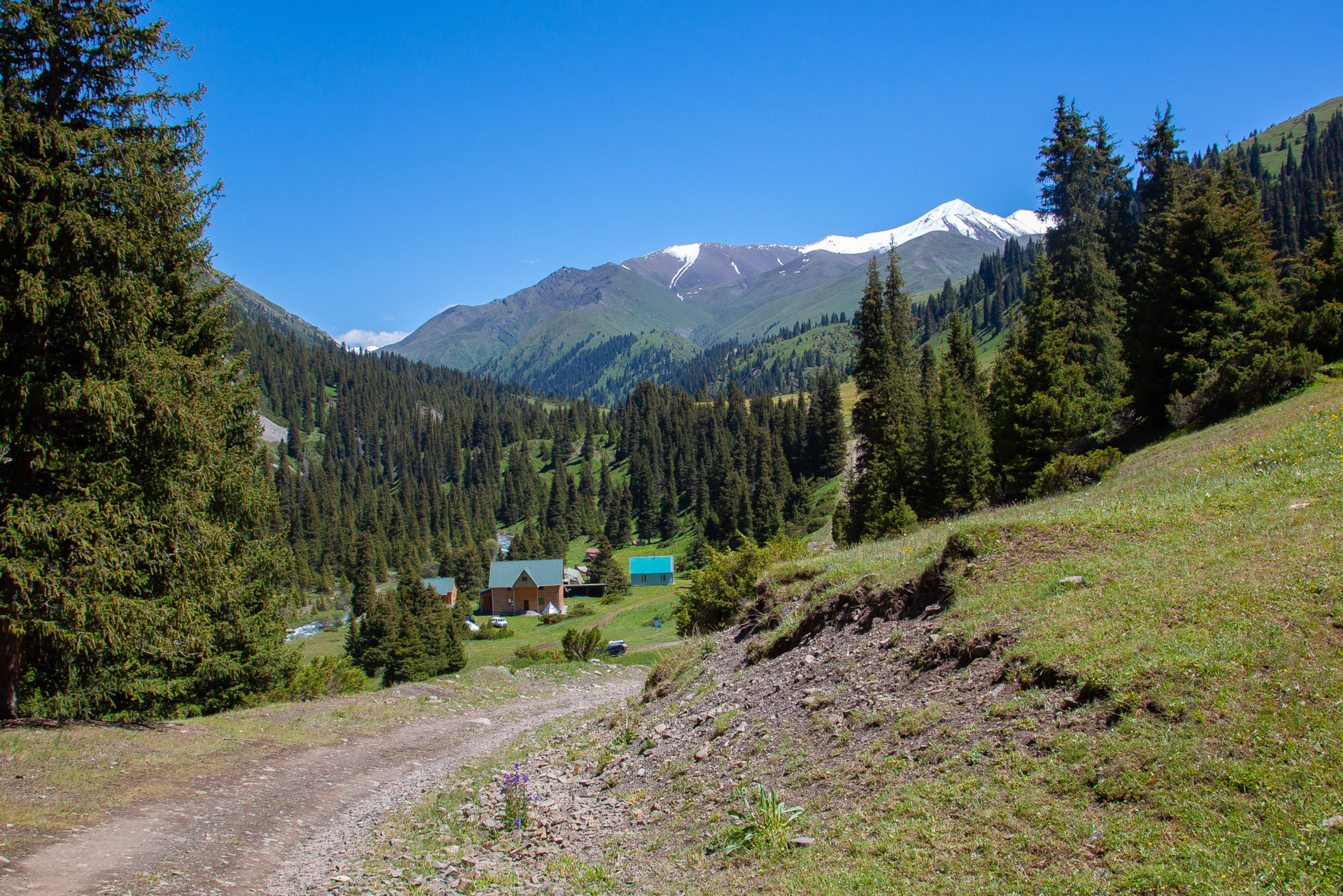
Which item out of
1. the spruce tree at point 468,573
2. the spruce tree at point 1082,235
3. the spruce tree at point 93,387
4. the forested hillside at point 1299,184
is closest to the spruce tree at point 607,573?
the spruce tree at point 468,573

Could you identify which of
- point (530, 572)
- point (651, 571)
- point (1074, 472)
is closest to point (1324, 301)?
point (1074, 472)

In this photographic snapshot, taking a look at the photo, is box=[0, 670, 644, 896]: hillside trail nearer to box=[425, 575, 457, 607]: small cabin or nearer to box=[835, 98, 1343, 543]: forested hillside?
box=[835, 98, 1343, 543]: forested hillside

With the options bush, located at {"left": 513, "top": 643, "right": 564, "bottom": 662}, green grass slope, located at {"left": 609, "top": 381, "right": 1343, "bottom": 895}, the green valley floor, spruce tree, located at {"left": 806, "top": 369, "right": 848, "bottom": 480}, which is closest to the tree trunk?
the green valley floor

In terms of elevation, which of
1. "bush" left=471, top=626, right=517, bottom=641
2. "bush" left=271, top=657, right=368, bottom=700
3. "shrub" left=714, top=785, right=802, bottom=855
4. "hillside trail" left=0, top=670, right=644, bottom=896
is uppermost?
"shrub" left=714, top=785, right=802, bottom=855

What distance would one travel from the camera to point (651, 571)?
336 feet

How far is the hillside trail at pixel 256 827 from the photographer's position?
324 inches

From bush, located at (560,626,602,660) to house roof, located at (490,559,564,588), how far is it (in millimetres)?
51471

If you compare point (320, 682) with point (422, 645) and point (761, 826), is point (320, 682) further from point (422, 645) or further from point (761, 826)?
point (761, 826)

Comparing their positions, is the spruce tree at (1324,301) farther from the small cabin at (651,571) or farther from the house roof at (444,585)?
the house roof at (444,585)

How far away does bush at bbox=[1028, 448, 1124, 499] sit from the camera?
23.2 m

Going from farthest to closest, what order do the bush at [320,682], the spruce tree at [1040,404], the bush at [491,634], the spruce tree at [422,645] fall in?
the bush at [491,634], the spruce tree at [422,645], the spruce tree at [1040,404], the bush at [320,682]

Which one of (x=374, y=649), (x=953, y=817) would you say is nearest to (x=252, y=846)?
(x=953, y=817)

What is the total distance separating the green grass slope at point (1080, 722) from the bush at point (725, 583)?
811 centimetres

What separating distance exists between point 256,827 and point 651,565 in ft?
307
